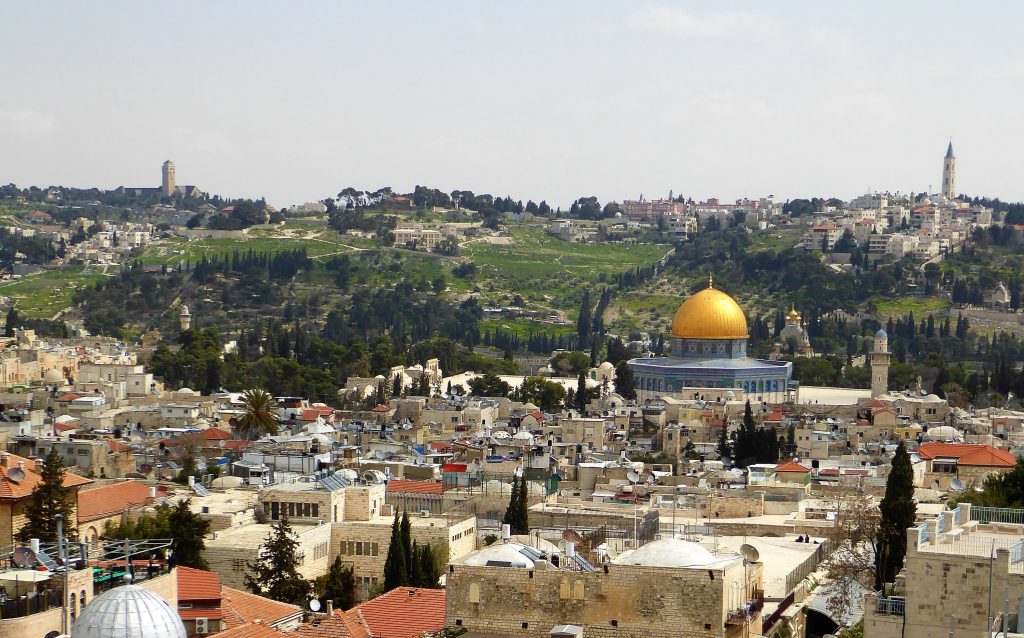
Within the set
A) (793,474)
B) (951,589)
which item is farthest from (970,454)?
(951,589)

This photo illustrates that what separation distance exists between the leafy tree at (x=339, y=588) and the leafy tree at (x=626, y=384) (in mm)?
49607

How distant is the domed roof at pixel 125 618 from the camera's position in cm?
1677

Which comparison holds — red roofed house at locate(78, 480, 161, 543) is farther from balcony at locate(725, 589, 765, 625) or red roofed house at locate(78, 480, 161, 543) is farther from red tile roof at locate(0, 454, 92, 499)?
balcony at locate(725, 589, 765, 625)

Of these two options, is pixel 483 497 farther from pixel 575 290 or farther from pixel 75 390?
pixel 575 290

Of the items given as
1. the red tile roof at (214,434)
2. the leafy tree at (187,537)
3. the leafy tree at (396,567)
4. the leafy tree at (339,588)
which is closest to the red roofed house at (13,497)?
the leafy tree at (187,537)

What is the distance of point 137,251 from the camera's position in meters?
158

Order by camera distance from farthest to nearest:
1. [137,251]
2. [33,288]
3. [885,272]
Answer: [137,251] < [33,288] < [885,272]

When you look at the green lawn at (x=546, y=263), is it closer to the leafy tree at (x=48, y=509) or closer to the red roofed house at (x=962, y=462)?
the red roofed house at (x=962, y=462)

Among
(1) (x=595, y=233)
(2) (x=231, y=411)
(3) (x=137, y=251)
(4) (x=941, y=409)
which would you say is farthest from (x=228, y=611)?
(1) (x=595, y=233)

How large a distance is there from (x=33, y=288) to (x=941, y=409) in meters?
84.8

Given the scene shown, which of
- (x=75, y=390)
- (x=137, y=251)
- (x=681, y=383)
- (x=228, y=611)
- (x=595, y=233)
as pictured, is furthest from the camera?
(x=595, y=233)

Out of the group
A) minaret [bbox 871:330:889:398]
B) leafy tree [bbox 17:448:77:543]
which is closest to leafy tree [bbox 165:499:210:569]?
leafy tree [bbox 17:448:77:543]

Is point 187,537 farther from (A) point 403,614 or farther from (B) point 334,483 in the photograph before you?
(A) point 403,614

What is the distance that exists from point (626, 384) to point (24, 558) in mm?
61004
